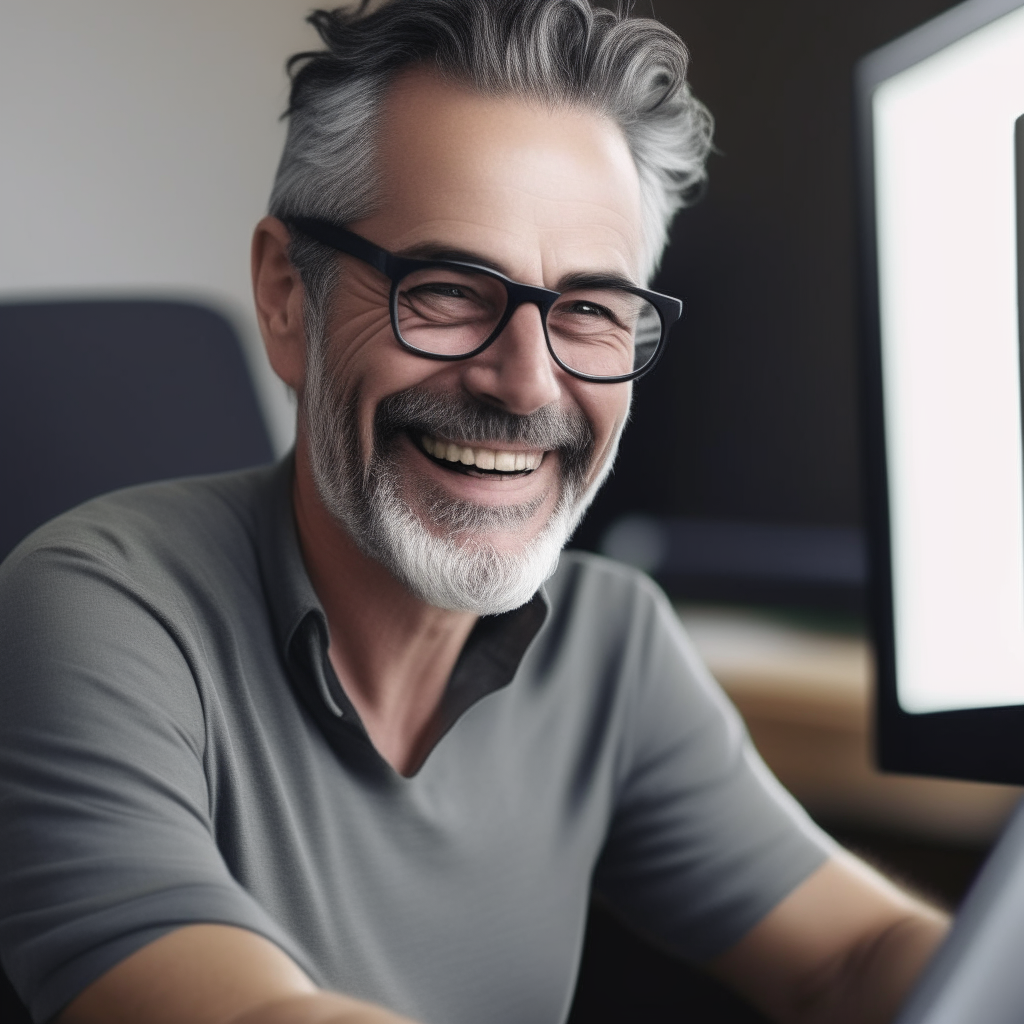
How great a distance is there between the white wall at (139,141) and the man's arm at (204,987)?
0.52 m

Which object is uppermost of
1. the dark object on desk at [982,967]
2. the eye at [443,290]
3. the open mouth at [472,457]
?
the eye at [443,290]

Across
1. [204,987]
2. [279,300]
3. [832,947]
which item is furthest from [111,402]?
[832,947]

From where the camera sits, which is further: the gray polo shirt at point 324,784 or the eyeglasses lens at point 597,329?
the eyeglasses lens at point 597,329

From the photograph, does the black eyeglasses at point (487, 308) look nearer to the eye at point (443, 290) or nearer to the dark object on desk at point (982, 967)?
the eye at point (443, 290)

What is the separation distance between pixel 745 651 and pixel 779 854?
20.2 inches

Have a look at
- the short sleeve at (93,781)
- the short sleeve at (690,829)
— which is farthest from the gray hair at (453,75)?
the short sleeve at (690,829)

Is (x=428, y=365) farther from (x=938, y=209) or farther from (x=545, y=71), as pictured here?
(x=938, y=209)

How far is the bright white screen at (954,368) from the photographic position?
0.66 meters

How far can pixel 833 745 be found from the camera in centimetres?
128

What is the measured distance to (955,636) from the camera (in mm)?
727

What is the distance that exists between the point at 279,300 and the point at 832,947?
577 mm

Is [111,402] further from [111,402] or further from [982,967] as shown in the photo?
[982,967]

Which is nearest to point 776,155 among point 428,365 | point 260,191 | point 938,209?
point 260,191

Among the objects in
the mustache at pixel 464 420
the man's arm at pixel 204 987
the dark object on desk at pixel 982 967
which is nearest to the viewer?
the dark object on desk at pixel 982 967
